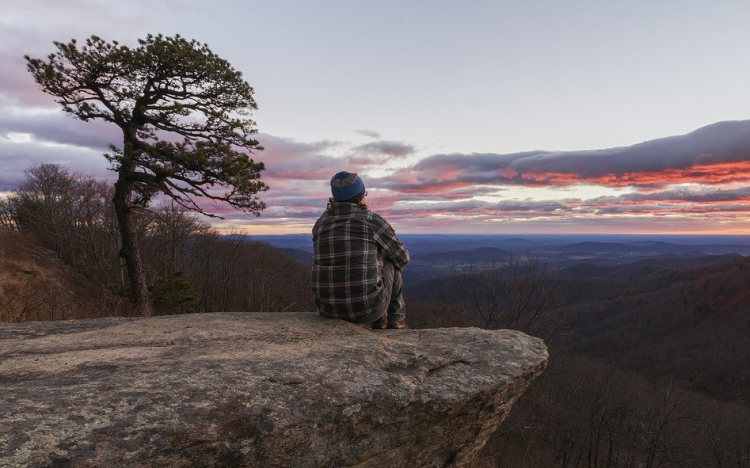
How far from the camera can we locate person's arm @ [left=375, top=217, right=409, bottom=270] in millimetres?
4566

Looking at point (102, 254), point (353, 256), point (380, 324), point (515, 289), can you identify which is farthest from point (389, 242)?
point (102, 254)

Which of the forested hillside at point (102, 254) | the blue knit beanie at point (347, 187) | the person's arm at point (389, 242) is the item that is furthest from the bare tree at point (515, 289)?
the blue knit beanie at point (347, 187)

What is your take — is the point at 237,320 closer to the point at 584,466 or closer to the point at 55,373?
the point at 55,373

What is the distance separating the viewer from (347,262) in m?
4.38

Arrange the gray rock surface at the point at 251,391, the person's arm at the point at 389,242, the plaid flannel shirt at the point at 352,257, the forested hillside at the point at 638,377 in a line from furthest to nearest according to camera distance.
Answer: the forested hillside at the point at 638,377 < the person's arm at the point at 389,242 < the plaid flannel shirt at the point at 352,257 < the gray rock surface at the point at 251,391

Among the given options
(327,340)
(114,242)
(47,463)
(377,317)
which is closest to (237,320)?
(327,340)

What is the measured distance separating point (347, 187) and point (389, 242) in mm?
842

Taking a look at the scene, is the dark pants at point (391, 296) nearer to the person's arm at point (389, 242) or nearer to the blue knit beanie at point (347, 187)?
the person's arm at point (389, 242)

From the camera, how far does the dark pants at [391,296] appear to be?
185 inches

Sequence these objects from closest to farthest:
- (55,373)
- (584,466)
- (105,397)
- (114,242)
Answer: (105,397)
(55,373)
(114,242)
(584,466)

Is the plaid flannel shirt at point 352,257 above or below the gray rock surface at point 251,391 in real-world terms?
above

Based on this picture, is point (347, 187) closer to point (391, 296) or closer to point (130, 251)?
point (391, 296)

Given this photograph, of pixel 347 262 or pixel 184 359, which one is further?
pixel 347 262

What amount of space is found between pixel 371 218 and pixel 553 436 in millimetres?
52020
